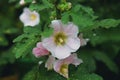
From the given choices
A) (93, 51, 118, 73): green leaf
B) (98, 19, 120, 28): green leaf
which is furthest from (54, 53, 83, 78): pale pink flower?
(93, 51, 118, 73): green leaf

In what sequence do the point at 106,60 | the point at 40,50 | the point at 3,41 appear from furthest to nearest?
the point at 3,41, the point at 106,60, the point at 40,50

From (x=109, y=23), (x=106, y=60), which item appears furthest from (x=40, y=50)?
(x=106, y=60)

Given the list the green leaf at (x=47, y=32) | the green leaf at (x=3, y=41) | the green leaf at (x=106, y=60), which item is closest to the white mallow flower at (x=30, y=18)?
the green leaf at (x=3, y=41)

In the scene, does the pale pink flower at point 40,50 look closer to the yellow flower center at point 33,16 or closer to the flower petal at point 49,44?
the flower petal at point 49,44

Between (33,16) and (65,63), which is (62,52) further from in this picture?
(33,16)

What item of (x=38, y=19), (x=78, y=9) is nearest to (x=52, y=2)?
(x=78, y=9)

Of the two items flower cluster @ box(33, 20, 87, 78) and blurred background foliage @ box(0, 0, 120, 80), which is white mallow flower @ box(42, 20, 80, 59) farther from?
blurred background foliage @ box(0, 0, 120, 80)
